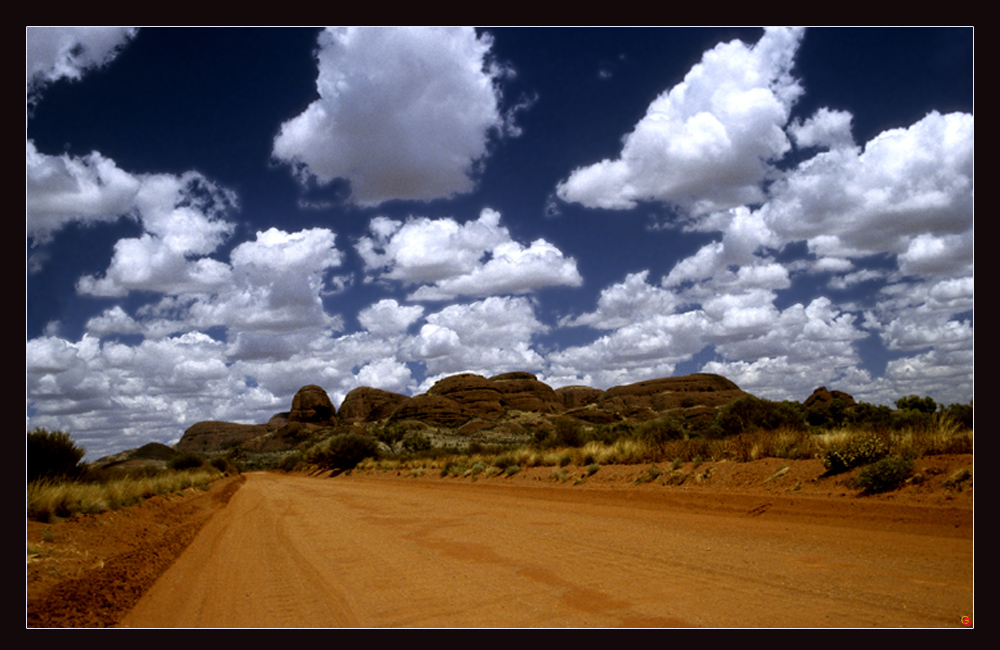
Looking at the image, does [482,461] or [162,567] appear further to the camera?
[482,461]

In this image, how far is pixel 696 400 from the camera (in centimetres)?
14850

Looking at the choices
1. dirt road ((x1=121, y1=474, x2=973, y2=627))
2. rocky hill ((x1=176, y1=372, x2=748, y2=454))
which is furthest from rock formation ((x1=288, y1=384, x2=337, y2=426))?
dirt road ((x1=121, y1=474, x2=973, y2=627))

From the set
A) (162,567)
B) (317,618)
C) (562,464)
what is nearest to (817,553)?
(317,618)

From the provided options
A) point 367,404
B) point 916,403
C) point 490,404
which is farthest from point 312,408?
point 916,403

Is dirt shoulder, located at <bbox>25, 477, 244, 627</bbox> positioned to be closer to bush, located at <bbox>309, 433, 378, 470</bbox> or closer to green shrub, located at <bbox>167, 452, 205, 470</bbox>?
bush, located at <bbox>309, 433, 378, 470</bbox>

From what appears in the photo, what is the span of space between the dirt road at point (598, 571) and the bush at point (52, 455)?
886cm

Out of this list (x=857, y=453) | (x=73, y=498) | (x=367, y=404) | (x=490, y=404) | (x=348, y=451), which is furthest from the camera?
(x=367, y=404)

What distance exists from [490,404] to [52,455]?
129 metres

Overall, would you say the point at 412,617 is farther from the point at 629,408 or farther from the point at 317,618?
the point at 629,408

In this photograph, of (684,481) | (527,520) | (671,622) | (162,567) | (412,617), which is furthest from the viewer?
(684,481)

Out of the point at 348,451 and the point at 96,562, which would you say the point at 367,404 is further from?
the point at 96,562

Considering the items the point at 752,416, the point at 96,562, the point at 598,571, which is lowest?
the point at 96,562

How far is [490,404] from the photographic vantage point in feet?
483

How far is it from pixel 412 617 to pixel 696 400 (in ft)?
497
